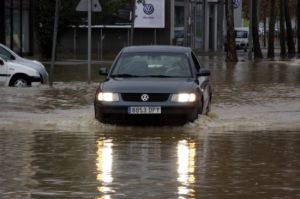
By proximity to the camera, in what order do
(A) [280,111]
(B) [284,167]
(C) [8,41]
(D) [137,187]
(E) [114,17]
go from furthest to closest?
1. (E) [114,17]
2. (C) [8,41]
3. (A) [280,111]
4. (B) [284,167]
5. (D) [137,187]

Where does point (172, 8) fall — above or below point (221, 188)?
above

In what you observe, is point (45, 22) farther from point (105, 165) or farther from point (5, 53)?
point (105, 165)

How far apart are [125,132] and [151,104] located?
2.14 ft

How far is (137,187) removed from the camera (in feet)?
29.0

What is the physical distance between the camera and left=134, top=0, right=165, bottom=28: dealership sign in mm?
61906

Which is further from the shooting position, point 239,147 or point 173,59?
point 173,59

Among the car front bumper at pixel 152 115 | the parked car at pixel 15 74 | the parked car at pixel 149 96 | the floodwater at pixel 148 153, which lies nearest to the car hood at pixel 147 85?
the parked car at pixel 149 96

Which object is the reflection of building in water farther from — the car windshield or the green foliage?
the green foliage

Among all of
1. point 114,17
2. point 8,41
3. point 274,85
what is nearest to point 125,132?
point 274,85

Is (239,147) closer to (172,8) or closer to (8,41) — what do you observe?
(8,41)

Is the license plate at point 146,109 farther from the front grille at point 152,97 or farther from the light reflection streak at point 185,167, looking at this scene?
the light reflection streak at point 185,167

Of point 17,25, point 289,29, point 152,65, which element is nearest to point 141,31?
point 289,29

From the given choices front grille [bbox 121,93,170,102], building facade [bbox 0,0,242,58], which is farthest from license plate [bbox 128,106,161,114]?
building facade [bbox 0,0,242,58]

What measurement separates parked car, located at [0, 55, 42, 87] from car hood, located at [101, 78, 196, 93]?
404 inches
